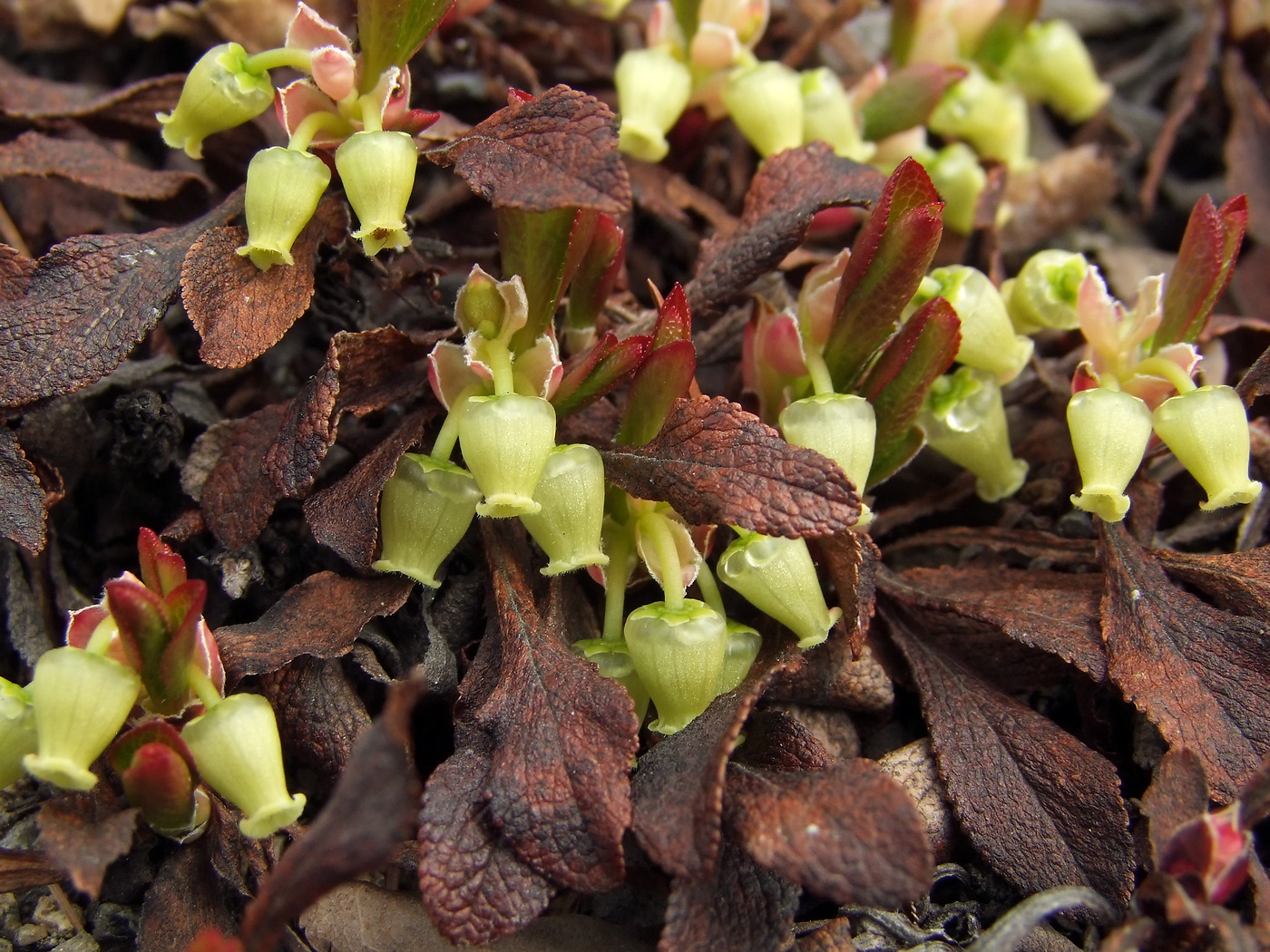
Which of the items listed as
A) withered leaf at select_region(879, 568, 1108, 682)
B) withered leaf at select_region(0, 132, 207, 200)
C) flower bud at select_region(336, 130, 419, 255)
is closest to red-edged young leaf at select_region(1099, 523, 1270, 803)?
withered leaf at select_region(879, 568, 1108, 682)

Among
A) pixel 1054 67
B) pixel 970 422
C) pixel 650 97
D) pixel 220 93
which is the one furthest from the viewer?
pixel 1054 67

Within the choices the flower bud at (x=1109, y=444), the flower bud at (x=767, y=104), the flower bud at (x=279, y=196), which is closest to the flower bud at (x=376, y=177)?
the flower bud at (x=279, y=196)

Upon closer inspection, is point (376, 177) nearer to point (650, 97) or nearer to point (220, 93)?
point (220, 93)

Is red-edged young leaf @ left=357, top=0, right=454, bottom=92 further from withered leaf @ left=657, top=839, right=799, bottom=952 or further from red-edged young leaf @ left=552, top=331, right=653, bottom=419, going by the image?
withered leaf @ left=657, top=839, right=799, bottom=952

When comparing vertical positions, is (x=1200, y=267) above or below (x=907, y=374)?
above

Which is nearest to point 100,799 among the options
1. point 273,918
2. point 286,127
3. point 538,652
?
point 273,918

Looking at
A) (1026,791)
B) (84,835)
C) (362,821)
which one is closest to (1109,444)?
(1026,791)

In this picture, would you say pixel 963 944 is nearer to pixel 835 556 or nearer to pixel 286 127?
pixel 835 556
